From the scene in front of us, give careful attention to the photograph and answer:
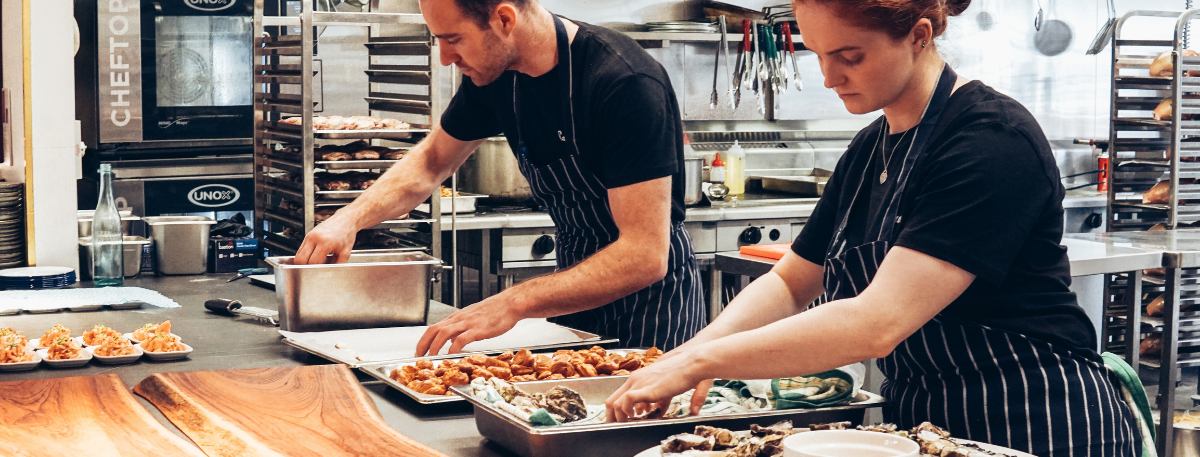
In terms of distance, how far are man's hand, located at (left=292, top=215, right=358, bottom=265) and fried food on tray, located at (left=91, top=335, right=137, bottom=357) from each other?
1.23 ft

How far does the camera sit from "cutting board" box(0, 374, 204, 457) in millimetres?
1390

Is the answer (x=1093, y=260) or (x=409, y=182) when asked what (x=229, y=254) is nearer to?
(x=409, y=182)

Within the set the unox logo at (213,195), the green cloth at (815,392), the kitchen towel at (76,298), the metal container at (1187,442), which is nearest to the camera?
the green cloth at (815,392)

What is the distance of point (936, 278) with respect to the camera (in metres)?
1.41

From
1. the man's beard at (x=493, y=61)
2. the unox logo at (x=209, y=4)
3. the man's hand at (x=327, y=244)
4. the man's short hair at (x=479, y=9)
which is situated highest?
the unox logo at (x=209, y=4)

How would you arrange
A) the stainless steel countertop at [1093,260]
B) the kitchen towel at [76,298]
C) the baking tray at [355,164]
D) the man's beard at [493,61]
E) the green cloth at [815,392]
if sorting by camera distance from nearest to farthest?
Answer: the green cloth at [815,392]
the man's beard at [493,61]
the kitchen towel at [76,298]
the stainless steel countertop at [1093,260]
the baking tray at [355,164]

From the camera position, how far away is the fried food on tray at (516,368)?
1704mm

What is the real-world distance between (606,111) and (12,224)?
203 centimetres

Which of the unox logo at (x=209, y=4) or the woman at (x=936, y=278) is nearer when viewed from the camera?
the woman at (x=936, y=278)

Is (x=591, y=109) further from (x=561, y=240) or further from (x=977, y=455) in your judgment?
(x=977, y=455)

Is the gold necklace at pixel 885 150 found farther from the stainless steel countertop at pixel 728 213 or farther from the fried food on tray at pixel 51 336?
the stainless steel countertop at pixel 728 213

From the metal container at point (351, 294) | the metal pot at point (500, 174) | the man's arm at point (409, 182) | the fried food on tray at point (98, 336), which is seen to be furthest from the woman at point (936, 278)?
the metal pot at point (500, 174)

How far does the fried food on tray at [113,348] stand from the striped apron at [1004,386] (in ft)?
4.55

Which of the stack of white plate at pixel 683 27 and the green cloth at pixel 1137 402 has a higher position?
the stack of white plate at pixel 683 27
